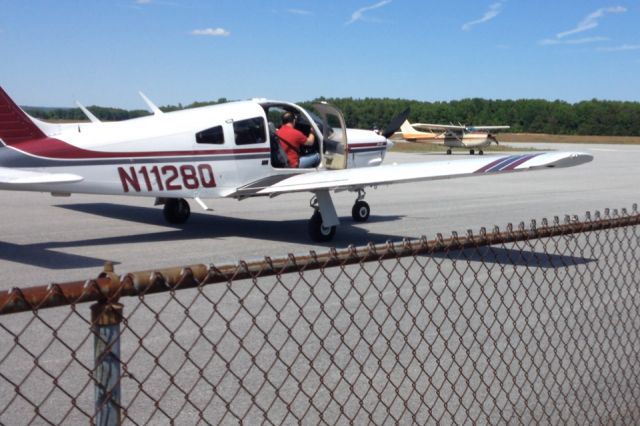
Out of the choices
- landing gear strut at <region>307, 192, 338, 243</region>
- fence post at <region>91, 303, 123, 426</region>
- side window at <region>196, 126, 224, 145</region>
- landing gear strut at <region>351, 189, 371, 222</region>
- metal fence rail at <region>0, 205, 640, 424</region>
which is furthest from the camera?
landing gear strut at <region>351, 189, 371, 222</region>

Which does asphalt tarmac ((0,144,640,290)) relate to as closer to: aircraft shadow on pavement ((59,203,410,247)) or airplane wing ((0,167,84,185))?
aircraft shadow on pavement ((59,203,410,247))

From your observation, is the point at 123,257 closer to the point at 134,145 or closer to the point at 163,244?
the point at 163,244

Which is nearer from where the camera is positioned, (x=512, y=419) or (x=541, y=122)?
(x=512, y=419)

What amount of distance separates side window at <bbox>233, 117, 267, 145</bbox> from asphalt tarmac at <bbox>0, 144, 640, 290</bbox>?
1.51m

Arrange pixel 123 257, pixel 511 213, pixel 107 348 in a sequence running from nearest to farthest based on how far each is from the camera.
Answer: pixel 107 348 → pixel 123 257 → pixel 511 213

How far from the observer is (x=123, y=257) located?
10367 mm

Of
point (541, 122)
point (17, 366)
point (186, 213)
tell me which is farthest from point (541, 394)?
point (541, 122)

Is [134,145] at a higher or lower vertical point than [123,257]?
higher

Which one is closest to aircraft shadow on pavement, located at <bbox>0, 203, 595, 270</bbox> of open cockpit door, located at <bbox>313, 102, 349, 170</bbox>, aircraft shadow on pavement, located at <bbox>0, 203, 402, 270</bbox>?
aircraft shadow on pavement, located at <bbox>0, 203, 402, 270</bbox>

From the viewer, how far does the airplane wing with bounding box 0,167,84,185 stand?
9.85 metres

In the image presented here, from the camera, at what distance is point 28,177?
1002 centimetres

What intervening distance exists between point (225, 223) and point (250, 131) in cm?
223

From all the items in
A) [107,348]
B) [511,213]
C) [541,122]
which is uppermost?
[107,348]

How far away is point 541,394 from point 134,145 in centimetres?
768
